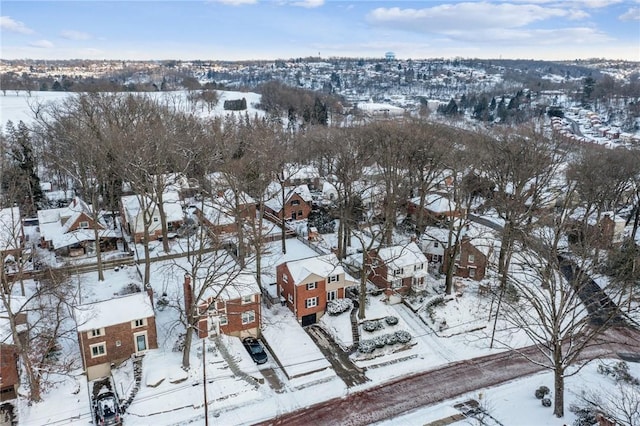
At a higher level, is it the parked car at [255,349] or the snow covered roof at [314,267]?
the snow covered roof at [314,267]

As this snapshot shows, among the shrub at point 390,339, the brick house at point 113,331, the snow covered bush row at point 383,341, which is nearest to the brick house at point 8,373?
the brick house at point 113,331

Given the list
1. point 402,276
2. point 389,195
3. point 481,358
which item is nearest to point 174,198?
point 389,195

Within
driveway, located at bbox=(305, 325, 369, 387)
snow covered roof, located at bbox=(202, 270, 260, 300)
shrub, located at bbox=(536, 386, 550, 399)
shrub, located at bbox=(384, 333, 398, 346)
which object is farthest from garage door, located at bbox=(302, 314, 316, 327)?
shrub, located at bbox=(536, 386, 550, 399)

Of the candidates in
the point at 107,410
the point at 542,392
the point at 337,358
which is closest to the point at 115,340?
the point at 107,410

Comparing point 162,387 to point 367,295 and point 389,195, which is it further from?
point 389,195

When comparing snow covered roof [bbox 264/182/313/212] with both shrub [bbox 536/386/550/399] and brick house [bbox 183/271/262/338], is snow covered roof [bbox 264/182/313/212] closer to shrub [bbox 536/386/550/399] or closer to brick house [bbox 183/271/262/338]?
brick house [bbox 183/271/262/338]

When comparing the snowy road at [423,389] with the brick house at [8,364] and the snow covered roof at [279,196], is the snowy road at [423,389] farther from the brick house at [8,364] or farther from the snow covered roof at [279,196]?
the snow covered roof at [279,196]
